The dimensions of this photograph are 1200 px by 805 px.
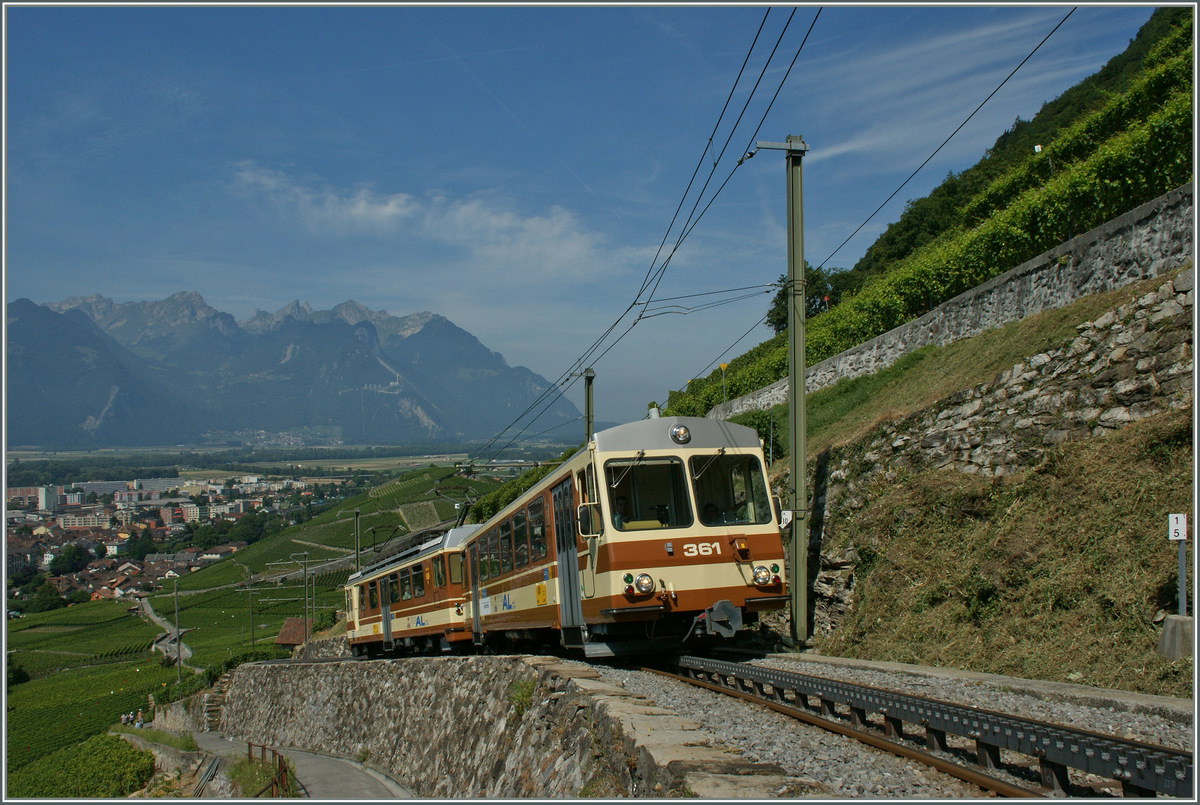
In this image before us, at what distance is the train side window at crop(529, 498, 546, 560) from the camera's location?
12.8 meters

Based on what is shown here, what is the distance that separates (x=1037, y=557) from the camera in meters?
9.77

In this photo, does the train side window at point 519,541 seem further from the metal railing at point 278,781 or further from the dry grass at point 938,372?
the metal railing at point 278,781

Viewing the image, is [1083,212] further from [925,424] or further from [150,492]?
[150,492]

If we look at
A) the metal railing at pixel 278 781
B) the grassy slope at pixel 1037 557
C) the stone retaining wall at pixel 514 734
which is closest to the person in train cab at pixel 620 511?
the stone retaining wall at pixel 514 734

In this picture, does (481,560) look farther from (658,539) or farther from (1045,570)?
(1045,570)

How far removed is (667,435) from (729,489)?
113 centimetres

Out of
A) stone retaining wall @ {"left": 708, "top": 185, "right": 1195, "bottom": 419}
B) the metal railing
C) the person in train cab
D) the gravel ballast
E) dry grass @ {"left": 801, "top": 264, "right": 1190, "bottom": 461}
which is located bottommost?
the metal railing

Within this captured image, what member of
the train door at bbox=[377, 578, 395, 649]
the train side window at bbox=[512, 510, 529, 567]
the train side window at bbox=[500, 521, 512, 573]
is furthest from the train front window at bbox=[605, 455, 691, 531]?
the train door at bbox=[377, 578, 395, 649]

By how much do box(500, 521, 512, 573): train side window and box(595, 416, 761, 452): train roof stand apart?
170 inches

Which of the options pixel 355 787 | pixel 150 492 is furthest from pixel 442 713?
pixel 150 492

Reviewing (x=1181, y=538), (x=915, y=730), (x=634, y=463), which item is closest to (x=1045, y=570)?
(x=1181, y=538)

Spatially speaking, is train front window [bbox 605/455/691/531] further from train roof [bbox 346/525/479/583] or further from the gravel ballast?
train roof [bbox 346/525/479/583]

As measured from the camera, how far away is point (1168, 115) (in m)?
Answer: 13.0

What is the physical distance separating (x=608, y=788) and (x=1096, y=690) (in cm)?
441
